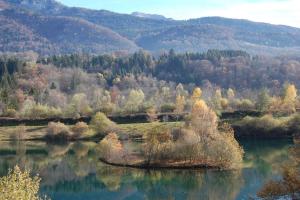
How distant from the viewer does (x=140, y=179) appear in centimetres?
7125

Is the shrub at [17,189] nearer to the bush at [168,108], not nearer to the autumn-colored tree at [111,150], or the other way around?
the autumn-colored tree at [111,150]

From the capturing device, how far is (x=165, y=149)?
80312 millimetres

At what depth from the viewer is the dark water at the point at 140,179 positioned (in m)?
63.6

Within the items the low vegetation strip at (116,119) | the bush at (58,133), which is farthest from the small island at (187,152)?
the low vegetation strip at (116,119)

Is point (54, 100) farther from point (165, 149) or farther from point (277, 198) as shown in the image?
point (277, 198)

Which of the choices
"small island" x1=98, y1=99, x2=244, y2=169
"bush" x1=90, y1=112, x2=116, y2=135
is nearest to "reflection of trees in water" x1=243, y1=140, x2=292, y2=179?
"small island" x1=98, y1=99, x2=244, y2=169

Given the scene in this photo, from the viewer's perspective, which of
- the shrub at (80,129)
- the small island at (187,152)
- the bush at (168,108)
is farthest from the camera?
the bush at (168,108)

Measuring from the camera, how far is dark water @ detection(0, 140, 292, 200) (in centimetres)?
6362

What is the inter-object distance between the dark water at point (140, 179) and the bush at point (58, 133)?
30.1m

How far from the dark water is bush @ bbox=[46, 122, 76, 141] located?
30.1 metres

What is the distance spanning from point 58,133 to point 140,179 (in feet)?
203

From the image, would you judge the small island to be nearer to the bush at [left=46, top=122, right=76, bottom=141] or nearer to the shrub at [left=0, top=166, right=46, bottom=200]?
the bush at [left=46, top=122, right=76, bottom=141]

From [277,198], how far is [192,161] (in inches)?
1525

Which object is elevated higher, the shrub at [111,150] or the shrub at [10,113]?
the shrub at [111,150]
